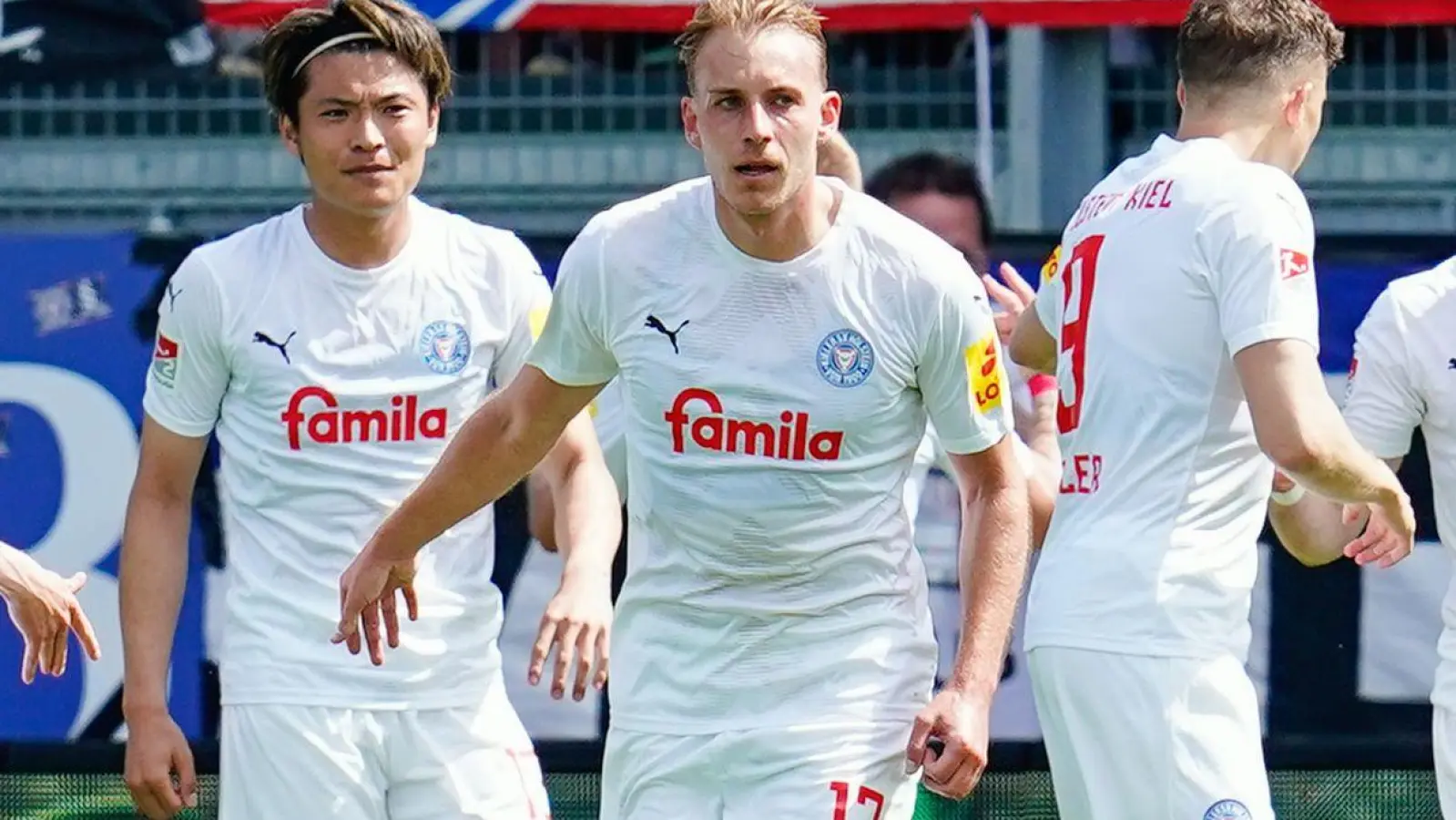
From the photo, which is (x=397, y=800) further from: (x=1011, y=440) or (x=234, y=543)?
(x=1011, y=440)

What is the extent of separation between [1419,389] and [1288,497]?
0.43 metres

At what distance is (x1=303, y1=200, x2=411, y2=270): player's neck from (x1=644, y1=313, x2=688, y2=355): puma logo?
912 mm

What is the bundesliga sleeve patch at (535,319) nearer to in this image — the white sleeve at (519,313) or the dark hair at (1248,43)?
the white sleeve at (519,313)

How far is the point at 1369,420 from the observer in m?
5.35

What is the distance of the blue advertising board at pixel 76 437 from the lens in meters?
6.97

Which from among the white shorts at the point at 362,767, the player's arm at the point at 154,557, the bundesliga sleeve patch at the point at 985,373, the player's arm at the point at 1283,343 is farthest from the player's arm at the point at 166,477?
the player's arm at the point at 1283,343

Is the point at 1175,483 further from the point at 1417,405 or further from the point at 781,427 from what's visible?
the point at 1417,405

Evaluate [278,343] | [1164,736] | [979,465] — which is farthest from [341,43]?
[1164,736]

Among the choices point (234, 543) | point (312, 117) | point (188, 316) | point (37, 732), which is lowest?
point (37, 732)

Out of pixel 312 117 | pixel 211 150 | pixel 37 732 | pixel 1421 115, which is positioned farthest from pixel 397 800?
pixel 1421 115

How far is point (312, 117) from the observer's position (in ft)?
16.8

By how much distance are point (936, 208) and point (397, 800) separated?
2591 millimetres

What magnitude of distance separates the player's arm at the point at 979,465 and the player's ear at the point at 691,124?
1.58ft

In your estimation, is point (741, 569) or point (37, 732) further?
point (37, 732)
